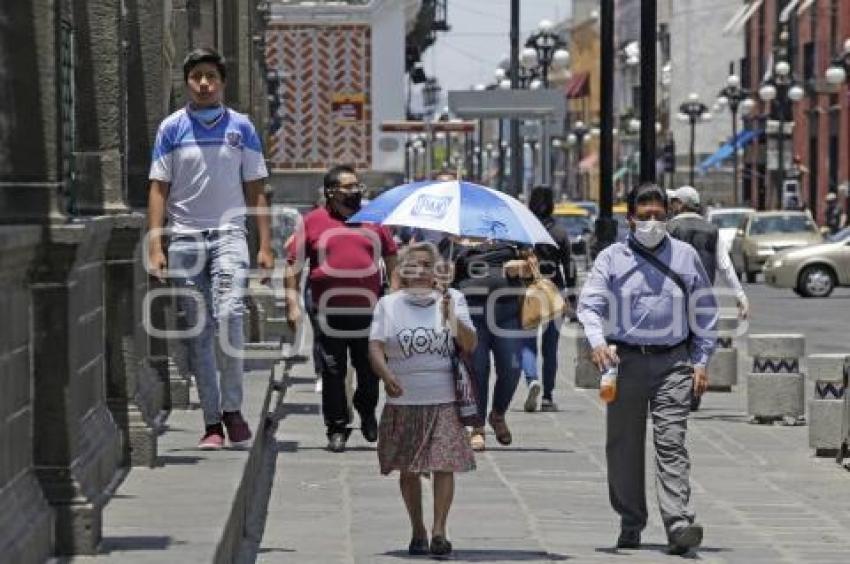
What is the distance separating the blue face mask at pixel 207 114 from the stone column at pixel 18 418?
4550 mm

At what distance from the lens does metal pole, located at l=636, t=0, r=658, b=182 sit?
2128cm

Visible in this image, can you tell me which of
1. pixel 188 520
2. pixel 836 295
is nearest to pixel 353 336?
pixel 188 520

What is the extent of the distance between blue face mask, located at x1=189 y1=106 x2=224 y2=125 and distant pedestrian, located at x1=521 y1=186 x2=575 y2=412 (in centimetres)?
640

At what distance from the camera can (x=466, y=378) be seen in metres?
12.5

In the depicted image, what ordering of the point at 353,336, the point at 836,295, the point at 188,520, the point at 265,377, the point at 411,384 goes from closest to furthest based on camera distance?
the point at 188,520 < the point at 411,384 < the point at 353,336 < the point at 265,377 < the point at 836,295

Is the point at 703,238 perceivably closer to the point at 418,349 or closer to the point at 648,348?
the point at 648,348

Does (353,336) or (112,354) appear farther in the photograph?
(353,336)

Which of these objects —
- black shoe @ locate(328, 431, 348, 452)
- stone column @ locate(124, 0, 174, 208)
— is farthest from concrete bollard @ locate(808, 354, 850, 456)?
stone column @ locate(124, 0, 174, 208)

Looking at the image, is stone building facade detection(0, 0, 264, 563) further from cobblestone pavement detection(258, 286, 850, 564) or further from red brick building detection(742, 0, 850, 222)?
red brick building detection(742, 0, 850, 222)

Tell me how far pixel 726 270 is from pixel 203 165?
588 cm

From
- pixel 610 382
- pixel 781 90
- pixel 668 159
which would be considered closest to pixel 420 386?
pixel 610 382

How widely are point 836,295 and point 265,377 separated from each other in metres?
32.8

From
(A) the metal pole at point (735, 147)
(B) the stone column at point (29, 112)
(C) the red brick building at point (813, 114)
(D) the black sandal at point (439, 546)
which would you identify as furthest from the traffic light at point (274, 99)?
(B) the stone column at point (29, 112)

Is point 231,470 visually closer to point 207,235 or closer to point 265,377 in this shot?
point 207,235
